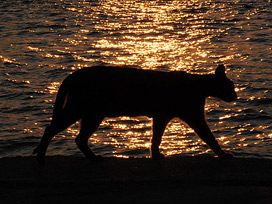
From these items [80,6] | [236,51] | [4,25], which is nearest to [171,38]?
[236,51]

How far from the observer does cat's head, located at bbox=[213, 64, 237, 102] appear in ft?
38.8

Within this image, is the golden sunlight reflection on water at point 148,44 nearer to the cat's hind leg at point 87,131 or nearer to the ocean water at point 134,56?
the ocean water at point 134,56

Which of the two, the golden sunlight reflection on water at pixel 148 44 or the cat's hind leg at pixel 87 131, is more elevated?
the cat's hind leg at pixel 87 131

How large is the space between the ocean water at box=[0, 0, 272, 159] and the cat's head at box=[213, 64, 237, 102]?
5044 mm

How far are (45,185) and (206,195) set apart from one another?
1833mm

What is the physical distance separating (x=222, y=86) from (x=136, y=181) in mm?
2378

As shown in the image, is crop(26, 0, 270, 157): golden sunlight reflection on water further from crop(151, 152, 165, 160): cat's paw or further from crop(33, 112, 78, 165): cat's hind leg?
crop(33, 112, 78, 165): cat's hind leg

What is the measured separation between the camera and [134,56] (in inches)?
1088

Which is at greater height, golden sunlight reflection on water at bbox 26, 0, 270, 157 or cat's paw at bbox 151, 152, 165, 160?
cat's paw at bbox 151, 152, 165, 160

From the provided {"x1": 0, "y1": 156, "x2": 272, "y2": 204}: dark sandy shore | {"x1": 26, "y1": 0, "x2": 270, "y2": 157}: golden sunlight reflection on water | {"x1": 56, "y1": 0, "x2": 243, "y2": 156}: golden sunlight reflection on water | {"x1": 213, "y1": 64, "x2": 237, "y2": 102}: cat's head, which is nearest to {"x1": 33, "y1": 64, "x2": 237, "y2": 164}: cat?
{"x1": 213, "y1": 64, "x2": 237, "y2": 102}: cat's head

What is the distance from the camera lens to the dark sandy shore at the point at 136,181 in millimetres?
9547

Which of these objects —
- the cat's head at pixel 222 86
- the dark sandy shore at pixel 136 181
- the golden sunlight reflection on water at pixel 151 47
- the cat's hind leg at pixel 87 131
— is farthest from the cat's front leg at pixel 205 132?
the golden sunlight reflection on water at pixel 151 47

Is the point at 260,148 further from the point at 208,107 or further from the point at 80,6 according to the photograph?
the point at 80,6

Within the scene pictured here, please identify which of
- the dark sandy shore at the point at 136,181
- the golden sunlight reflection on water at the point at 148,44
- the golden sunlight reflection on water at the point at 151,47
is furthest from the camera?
the golden sunlight reflection on water at the point at 151,47
